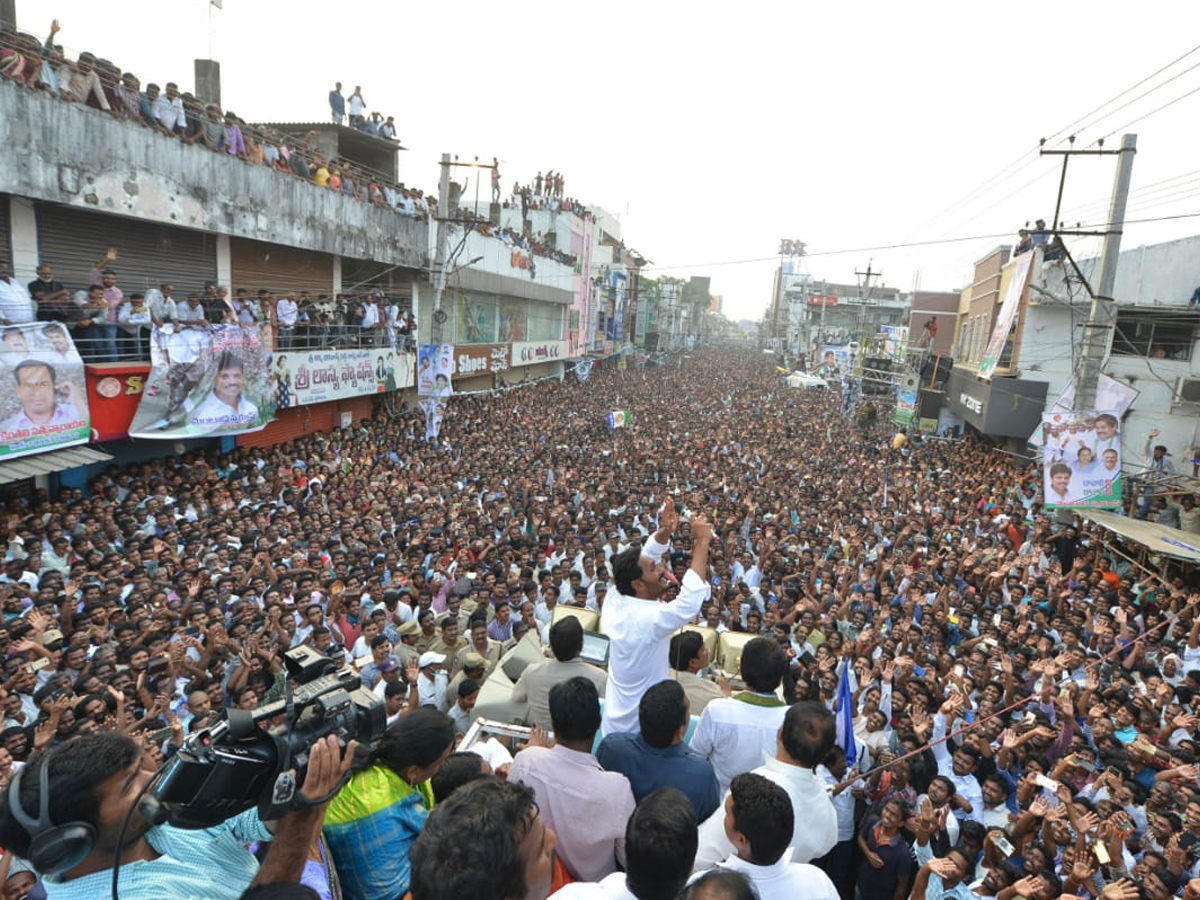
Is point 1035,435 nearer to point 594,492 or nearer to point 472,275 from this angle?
point 594,492

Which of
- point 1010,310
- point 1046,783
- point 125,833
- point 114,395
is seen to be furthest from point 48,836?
point 1010,310

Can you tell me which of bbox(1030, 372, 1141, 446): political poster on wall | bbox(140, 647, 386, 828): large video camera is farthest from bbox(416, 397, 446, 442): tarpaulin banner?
bbox(140, 647, 386, 828): large video camera

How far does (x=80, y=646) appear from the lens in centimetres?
541

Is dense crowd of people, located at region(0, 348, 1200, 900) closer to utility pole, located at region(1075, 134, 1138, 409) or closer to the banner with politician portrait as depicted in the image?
the banner with politician portrait

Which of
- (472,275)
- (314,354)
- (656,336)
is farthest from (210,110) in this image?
(656,336)

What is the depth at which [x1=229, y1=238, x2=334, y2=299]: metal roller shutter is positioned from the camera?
15.1 meters

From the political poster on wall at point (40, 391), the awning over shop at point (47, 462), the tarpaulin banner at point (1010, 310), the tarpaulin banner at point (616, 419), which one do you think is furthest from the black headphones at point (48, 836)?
the tarpaulin banner at point (1010, 310)

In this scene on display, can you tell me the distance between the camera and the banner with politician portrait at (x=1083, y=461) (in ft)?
30.9

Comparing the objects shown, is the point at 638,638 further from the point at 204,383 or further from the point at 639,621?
the point at 204,383

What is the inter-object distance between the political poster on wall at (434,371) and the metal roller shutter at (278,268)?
341 centimetres

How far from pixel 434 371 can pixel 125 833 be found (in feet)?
45.6

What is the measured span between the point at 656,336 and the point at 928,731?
70.6 meters

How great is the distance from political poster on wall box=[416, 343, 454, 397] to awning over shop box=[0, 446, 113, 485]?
6.59 metres

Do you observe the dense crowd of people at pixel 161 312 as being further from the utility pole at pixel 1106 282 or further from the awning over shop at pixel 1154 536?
the utility pole at pixel 1106 282
